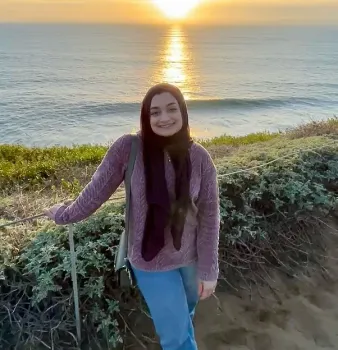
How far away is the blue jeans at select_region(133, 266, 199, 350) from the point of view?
278cm

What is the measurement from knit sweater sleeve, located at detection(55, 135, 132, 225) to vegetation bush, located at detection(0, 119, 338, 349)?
2.74ft

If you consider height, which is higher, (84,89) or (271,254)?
(271,254)

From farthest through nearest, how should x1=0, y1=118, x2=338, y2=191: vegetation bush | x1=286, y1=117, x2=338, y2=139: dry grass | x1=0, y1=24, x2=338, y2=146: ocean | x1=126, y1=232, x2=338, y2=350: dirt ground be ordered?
x1=0, y1=24, x2=338, y2=146: ocean, x1=286, y1=117, x2=338, y2=139: dry grass, x1=0, y1=118, x2=338, y2=191: vegetation bush, x1=126, y1=232, x2=338, y2=350: dirt ground

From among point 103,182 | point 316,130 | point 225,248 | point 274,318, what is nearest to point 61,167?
point 316,130

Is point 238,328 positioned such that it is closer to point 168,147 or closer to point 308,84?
point 168,147

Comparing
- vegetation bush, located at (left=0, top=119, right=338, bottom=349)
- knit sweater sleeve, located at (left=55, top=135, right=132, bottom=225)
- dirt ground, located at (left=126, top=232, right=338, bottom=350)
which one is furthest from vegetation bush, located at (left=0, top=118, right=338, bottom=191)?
knit sweater sleeve, located at (left=55, top=135, right=132, bottom=225)

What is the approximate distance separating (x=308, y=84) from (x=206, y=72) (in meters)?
11.0

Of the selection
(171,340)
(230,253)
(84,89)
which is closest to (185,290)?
(171,340)

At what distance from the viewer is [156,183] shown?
104 inches

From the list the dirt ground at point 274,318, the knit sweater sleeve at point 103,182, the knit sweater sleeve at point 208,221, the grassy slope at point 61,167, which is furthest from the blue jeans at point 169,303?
the grassy slope at point 61,167

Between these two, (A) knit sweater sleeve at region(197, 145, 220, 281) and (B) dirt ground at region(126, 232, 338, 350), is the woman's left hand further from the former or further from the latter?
(B) dirt ground at region(126, 232, 338, 350)

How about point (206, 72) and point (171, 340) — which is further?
point (206, 72)

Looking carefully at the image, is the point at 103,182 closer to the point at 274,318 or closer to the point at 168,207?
the point at 168,207

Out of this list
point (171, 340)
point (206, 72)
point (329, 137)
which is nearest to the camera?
point (171, 340)
